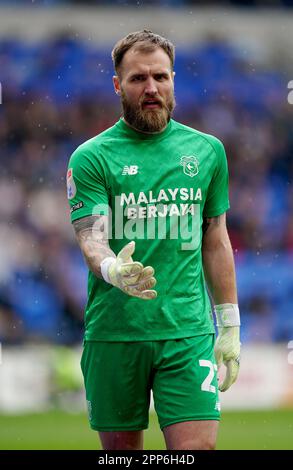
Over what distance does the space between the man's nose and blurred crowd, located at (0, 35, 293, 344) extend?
30.7ft

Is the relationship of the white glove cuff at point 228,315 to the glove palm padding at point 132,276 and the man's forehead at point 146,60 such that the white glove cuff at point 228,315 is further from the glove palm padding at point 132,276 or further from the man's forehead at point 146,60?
the man's forehead at point 146,60

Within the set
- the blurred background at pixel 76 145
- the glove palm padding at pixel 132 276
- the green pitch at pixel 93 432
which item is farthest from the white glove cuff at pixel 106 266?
the blurred background at pixel 76 145

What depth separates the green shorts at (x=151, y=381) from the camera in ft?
17.0

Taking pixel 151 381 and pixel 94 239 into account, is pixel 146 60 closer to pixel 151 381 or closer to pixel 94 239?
pixel 94 239

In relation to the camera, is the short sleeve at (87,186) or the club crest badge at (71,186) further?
the club crest badge at (71,186)

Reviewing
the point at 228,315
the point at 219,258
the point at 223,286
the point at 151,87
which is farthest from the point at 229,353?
the point at 151,87

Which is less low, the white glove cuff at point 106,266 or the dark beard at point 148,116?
the dark beard at point 148,116

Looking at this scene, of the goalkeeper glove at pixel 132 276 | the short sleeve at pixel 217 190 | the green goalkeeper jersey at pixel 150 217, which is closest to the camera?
the goalkeeper glove at pixel 132 276

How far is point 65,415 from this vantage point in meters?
14.1

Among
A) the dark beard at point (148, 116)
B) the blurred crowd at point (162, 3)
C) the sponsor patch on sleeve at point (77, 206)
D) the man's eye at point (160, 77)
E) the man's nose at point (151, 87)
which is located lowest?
the sponsor patch on sleeve at point (77, 206)

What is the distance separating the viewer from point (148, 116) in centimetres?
540

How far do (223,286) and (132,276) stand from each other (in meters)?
1.03

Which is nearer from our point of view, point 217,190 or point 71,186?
point 71,186

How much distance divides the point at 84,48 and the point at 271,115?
10.9 feet
